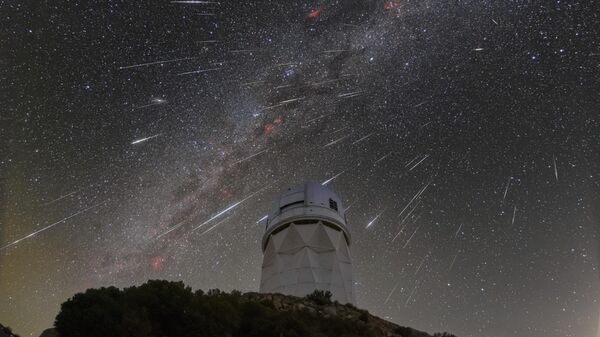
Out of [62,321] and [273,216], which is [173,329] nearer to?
[62,321]

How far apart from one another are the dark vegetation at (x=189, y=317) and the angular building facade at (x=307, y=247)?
648cm

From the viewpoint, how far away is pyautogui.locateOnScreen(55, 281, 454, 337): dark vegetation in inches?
474

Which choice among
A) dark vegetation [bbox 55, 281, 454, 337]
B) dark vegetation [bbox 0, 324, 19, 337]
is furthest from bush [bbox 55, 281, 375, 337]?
dark vegetation [bbox 0, 324, 19, 337]

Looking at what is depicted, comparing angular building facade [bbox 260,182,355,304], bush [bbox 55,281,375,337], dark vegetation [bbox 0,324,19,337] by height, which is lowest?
dark vegetation [bbox 0,324,19,337]

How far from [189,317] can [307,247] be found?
12600 mm

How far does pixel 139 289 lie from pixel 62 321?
2672 millimetres

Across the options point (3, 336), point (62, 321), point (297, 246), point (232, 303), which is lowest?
point (3, 336)

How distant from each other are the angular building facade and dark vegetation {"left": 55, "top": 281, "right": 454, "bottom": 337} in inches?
255

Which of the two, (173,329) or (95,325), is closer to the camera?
(95,325)

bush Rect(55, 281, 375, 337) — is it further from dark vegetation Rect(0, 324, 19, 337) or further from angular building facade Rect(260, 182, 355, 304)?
angular building facade Rect(260, 182, 355, 304)

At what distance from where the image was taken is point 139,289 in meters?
14.5

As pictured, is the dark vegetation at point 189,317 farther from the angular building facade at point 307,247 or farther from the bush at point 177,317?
the angular building facade at point 307,247

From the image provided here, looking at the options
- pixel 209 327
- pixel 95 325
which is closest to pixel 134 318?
pixel 95 325

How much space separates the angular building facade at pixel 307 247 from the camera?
24609mm
